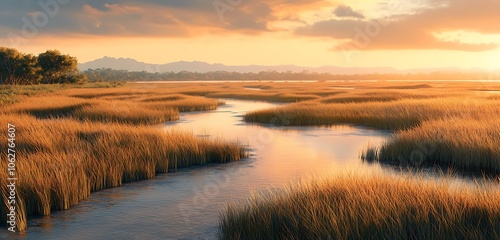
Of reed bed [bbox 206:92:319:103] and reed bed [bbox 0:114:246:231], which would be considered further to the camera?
reed bed [bbox 206:92:319:103]

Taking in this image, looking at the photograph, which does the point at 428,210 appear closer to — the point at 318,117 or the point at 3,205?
the point at 3,205

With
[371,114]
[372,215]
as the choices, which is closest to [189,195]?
[372,215]

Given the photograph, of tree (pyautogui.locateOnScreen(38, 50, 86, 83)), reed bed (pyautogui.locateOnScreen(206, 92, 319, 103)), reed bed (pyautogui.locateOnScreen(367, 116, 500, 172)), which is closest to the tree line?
tree (pyautogui.locateOnScreen(38, 50, 86, 83))

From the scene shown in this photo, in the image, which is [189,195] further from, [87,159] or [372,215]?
[372,215]

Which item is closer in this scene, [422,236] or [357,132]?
[422,236]

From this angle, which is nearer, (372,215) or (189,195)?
(372,215)

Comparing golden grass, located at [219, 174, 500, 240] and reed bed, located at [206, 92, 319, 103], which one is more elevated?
golden grass, located at [219, 174, 500, 240]

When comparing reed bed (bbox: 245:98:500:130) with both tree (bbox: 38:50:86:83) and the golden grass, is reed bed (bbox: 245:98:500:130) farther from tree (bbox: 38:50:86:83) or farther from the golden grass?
tree (bbox: 38:50:86:83)

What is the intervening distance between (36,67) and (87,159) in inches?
3243

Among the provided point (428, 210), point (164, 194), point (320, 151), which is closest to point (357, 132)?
point (320, 151)

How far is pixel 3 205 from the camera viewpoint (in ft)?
31.1

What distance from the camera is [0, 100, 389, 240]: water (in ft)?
28.6

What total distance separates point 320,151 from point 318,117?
11.7m

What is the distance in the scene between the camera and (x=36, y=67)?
85562 mm
